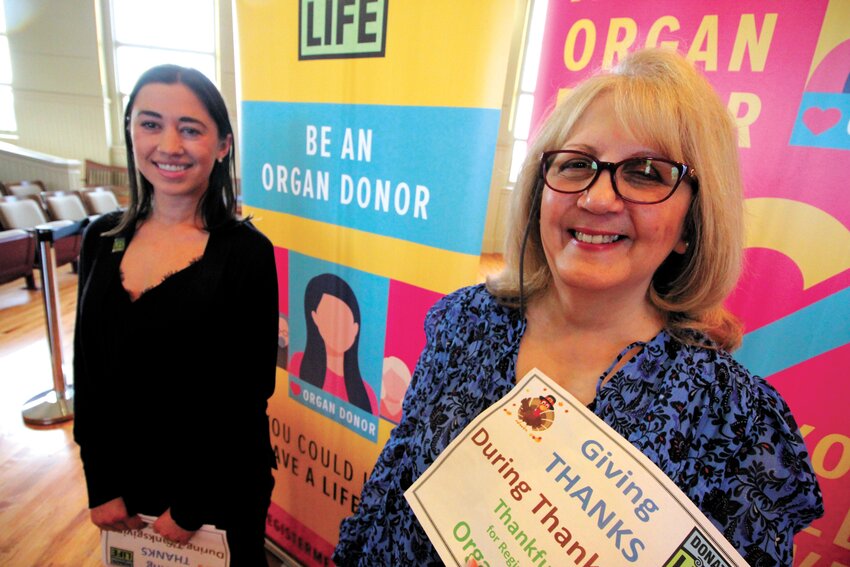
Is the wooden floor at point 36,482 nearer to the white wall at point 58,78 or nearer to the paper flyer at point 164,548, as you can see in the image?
the paper flyer at point 164,548

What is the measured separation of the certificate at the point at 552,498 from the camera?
23.7 inches

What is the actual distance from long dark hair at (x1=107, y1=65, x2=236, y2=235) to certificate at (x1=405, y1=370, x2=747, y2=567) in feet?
A: 3.08

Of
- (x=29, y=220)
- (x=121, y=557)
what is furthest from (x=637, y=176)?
(x=29, y=220)

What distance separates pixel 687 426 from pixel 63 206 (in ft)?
24.7

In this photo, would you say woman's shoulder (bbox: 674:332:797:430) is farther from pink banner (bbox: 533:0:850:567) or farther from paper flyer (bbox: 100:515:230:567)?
paper flyer (bbox: 100:515:230:567)

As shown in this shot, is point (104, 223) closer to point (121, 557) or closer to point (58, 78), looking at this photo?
point (121, 557)

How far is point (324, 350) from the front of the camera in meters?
1.69

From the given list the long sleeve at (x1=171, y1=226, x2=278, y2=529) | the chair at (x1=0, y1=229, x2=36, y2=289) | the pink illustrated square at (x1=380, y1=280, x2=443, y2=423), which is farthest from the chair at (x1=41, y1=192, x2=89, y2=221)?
the pink illustrated square at (x1=380, y1=280, x2=443, y2=423)

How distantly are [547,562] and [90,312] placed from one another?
1.24 metres

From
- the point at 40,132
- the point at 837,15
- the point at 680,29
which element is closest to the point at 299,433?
the point at 680,29

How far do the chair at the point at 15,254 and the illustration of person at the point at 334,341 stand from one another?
3.81 meters

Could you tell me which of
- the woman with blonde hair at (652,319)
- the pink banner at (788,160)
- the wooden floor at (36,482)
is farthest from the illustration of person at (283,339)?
the pink banner at (788,160)

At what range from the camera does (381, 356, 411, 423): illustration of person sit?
149cm

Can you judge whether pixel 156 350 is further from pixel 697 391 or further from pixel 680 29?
pixel 680 29
